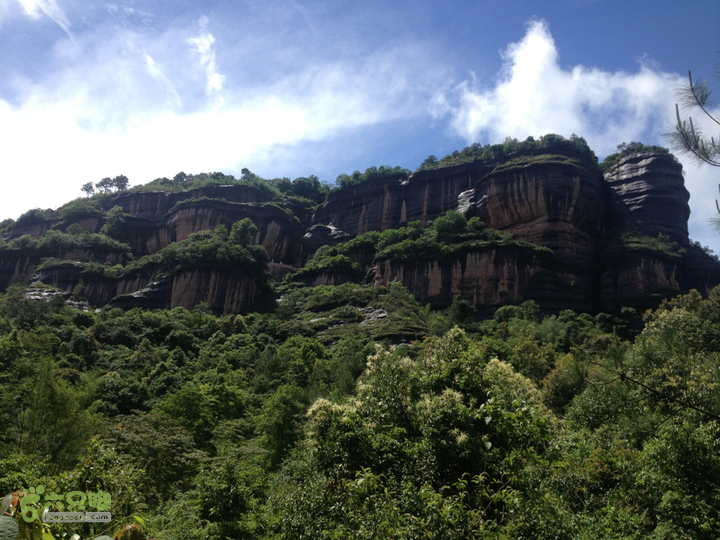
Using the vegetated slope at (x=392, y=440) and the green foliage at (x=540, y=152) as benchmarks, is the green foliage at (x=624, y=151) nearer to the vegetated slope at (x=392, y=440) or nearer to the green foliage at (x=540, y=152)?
the green foliage at (x=540, y=152)

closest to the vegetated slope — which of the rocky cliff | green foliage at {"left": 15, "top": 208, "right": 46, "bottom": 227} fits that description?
the rocky cliff

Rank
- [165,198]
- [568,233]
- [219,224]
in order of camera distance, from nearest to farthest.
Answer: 1. [568,233]
2. [219,224]
3. [165,198]

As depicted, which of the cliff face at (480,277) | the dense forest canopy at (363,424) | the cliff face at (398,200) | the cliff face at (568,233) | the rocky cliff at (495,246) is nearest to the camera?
the dense forest canopy at (363,424)

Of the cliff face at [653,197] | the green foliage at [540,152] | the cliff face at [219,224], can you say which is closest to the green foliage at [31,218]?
the cliff face at [219,224]

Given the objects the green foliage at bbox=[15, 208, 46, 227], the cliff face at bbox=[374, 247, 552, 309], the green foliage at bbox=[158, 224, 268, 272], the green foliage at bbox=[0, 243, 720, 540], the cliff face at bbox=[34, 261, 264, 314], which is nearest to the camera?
the green foliage at bbox=[0, 243, 720, 540]

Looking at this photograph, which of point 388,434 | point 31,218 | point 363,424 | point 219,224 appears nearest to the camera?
point 388,434

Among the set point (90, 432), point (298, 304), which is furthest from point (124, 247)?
point (90, 432)

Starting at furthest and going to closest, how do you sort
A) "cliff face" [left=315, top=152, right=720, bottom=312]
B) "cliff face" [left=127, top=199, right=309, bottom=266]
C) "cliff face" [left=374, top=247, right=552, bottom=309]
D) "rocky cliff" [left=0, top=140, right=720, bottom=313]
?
"cliff face" [left=127, top=199, right=309, bottom=266] → "rocky cliff" [left=0, top=140, right=720, bottom=313] → "cliff face" [left=374, top=247, right=552, bottom=309] → "cliff face" [left=315, top=152, right=720, bottom=312]

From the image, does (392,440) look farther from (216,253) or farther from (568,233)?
(568,233)

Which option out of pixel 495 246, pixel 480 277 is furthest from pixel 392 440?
pixel 495 246

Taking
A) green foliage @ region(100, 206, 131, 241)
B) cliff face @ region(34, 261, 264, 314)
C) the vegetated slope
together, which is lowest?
the vegetated slope

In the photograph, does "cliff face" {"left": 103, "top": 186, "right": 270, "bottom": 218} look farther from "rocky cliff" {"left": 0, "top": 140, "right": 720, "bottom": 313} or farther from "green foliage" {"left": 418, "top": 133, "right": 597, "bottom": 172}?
"green foliage" {"left": 418, "top": 133, "right": 597, "bottom": 172}

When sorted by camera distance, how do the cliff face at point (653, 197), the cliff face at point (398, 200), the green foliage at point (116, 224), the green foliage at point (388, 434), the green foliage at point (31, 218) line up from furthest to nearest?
1. the green foliage at point (31, 218)
2. the green foliage at point (116, 224)
3. the cliff face at point (398, 200)
4. the cliff face at point (653, 197)
5. the green foliage at point (388, 434)

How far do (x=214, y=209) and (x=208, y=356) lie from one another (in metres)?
40.0
